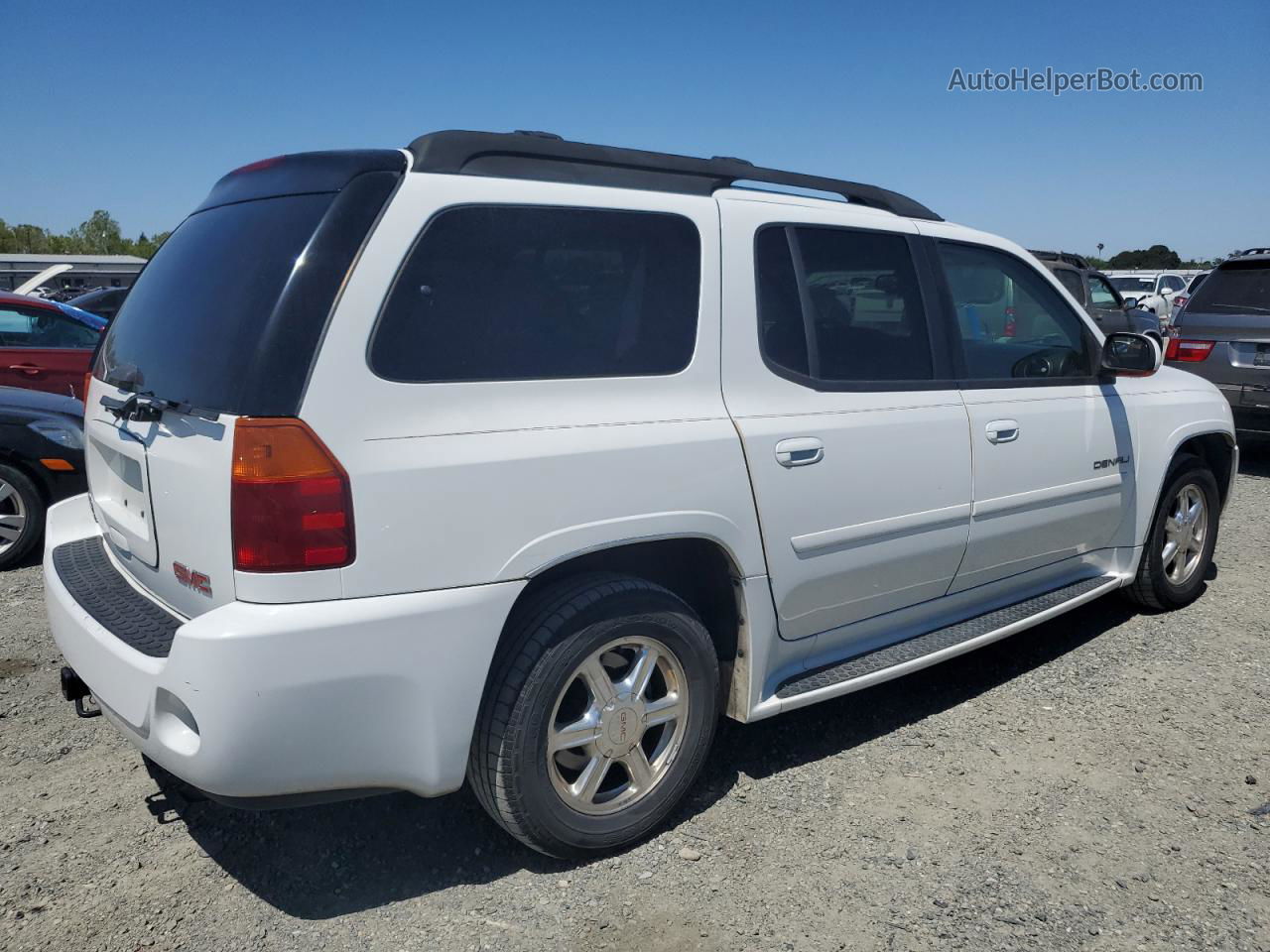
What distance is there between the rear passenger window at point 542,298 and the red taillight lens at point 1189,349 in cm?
736

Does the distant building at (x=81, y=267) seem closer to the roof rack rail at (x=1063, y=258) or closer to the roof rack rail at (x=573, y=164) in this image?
the roof rack rail at (x=1063, y=258)

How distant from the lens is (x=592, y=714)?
2.78 meters

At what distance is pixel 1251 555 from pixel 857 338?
13.4ft

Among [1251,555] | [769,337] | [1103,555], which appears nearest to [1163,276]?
[1251,555]

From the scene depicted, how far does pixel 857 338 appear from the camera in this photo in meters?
3.43

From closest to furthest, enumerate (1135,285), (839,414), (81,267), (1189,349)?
1. (839,414)
2. (1189,349)
3. (1135,285)
4. (81,267)

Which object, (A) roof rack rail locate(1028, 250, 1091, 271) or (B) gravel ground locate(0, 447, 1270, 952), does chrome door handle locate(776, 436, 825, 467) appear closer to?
(B) gravel ground locate(0, 447, 1270, 952)

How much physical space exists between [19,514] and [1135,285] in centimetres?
2797

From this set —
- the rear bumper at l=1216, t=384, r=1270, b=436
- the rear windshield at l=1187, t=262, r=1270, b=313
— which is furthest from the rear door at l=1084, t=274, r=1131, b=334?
the rear bumper at l=1216, t=384, r=1270, b=436

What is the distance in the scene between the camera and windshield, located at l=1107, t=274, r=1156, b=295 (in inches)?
1051

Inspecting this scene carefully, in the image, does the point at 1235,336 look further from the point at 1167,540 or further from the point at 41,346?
the point at 41,346

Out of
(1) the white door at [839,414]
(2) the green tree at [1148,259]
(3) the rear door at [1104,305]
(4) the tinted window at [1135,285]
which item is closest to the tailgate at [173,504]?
(1) the white door at [839,414]

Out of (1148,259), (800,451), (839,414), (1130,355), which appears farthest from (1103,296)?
(1148,259)

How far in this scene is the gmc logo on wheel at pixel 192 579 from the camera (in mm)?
2365
